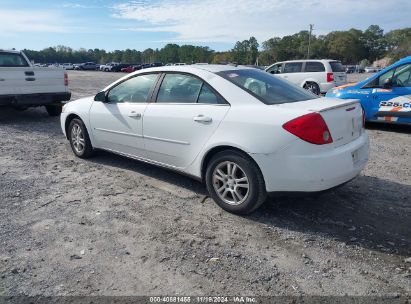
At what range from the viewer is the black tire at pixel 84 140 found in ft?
19.8

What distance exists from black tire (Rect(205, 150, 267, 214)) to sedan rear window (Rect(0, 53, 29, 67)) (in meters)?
Answer: 8.85

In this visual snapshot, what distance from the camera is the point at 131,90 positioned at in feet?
17.2

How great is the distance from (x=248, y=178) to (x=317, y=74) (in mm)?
13129

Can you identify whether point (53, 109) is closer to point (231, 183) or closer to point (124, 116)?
point (124, 116)

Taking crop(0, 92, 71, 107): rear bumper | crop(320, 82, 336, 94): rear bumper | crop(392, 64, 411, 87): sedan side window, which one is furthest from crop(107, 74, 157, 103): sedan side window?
crop(320, 82, 336, 94): rear bumper

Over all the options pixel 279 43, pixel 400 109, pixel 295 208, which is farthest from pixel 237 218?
pixel 279 43

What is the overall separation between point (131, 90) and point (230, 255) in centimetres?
291

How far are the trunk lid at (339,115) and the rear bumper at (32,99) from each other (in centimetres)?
762

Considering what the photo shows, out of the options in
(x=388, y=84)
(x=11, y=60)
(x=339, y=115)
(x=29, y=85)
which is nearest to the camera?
(x=339, y=115)

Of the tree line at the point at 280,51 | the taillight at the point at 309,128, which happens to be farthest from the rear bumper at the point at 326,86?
the tree line at the point at 280,51

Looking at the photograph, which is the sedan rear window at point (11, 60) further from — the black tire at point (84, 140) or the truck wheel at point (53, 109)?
the black tire at point (84, 140)

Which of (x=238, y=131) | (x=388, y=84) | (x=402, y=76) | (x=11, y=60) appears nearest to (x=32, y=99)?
(x=11, y=60)

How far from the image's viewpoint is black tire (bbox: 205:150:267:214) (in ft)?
12.5

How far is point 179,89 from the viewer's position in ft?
15.2
